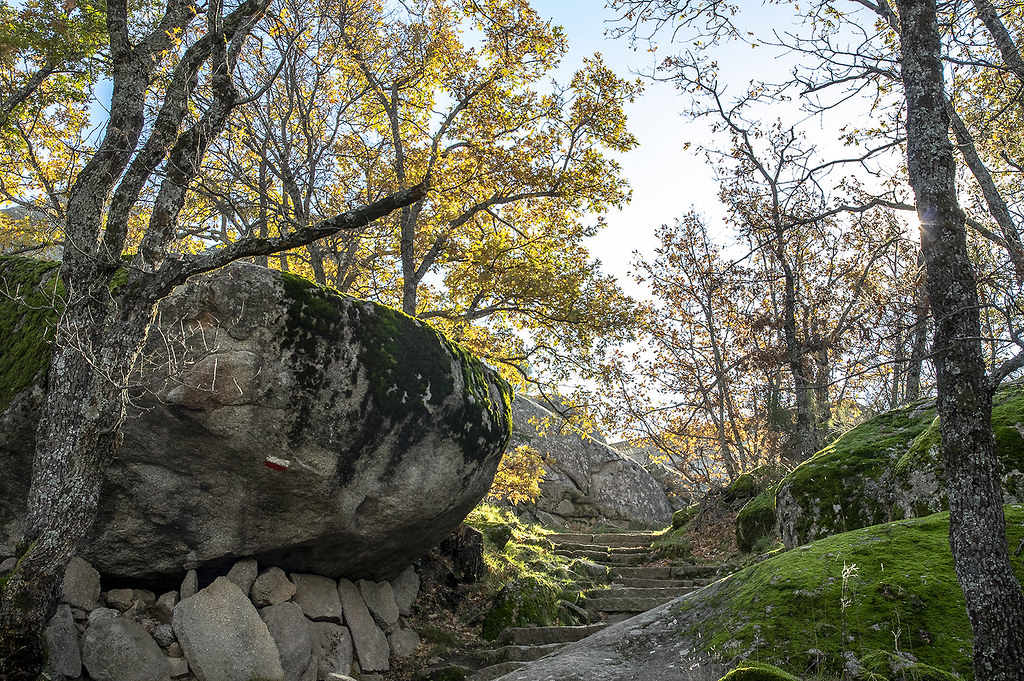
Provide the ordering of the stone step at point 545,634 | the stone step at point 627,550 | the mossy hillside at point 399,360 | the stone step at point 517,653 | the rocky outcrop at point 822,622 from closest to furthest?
1. the rocky outcrop at point 822,622
2. the mossy hillside at point 399,360
3. the stone step at point 517,653
4. the stone step at point 545,634
5. the stone step at point 627,550

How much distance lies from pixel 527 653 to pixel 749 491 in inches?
290

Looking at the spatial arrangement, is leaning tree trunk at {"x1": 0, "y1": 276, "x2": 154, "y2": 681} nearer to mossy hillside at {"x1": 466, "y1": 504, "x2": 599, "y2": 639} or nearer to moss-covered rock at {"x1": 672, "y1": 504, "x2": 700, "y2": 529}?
mossy hillside at {"x1": 466, "y1": 504, "x2": 599, "y2": 639}

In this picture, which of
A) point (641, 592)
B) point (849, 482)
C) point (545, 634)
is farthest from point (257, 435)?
point (849, 482)

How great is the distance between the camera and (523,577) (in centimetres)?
907

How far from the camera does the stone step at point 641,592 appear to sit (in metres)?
8.83

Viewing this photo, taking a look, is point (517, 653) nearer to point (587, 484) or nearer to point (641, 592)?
point (641, 592)

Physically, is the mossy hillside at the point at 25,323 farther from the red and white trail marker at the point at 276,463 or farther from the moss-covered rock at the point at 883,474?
the moss-covered rock at the point at 883,474

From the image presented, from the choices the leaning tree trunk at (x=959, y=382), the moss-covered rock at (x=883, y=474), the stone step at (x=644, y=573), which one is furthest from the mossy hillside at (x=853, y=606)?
the stone step at (x=644, y=573)

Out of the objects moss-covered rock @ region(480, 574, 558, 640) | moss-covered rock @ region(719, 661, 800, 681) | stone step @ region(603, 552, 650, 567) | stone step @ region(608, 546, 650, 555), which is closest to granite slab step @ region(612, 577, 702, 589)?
stone step @ region(603, 552, 650, 567)

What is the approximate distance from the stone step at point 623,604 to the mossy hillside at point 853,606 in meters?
4.14

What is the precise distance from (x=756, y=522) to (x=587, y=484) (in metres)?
13.4

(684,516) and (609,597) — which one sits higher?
(684,516)

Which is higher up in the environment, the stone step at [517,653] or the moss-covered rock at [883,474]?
the moss-covered rock at [883,474]

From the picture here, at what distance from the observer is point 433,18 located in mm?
12227
